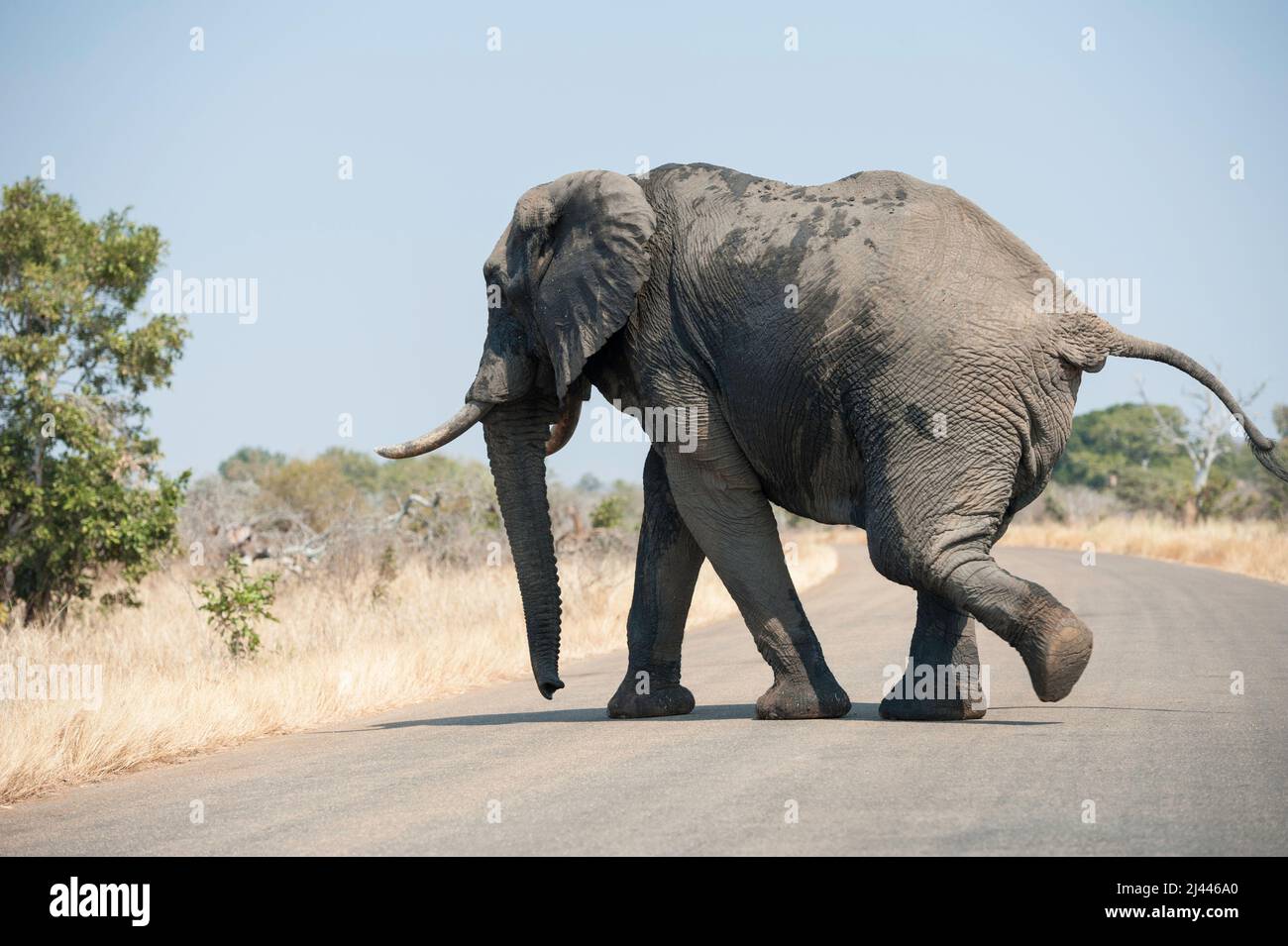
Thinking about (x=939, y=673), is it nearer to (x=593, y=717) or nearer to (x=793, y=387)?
(x=793, y=387)

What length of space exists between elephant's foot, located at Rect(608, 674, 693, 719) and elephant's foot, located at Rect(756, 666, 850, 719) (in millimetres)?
954

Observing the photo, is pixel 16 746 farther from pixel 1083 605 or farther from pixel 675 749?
pixel 1083 605

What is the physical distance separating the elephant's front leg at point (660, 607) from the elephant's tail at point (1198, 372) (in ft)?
10.3

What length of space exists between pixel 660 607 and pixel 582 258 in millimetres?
2440

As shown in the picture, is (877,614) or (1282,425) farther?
(1282,425)

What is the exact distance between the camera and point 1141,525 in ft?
158

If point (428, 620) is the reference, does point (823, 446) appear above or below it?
above

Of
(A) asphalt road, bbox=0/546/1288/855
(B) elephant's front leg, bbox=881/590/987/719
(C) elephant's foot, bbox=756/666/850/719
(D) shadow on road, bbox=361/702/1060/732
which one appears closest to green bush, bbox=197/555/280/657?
(A) asphalt road, bbox=0/546/1288/855

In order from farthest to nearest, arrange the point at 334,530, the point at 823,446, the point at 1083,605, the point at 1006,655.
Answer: the point at 334,530, the point at 1083,605, the point at 1006,655, the point at 823,446

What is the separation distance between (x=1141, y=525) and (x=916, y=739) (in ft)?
135

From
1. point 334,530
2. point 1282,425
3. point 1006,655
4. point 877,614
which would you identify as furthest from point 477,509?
point 1282,425

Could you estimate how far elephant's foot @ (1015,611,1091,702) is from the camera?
938cm

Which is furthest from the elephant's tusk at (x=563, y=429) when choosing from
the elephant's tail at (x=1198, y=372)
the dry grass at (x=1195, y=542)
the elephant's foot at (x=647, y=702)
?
the dry grass at (x=1195, y=542)

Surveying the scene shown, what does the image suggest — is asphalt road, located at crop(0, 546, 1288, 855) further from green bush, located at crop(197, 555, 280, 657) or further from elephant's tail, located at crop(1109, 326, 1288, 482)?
green bush, located at crop(197, 555, 280, 657)
